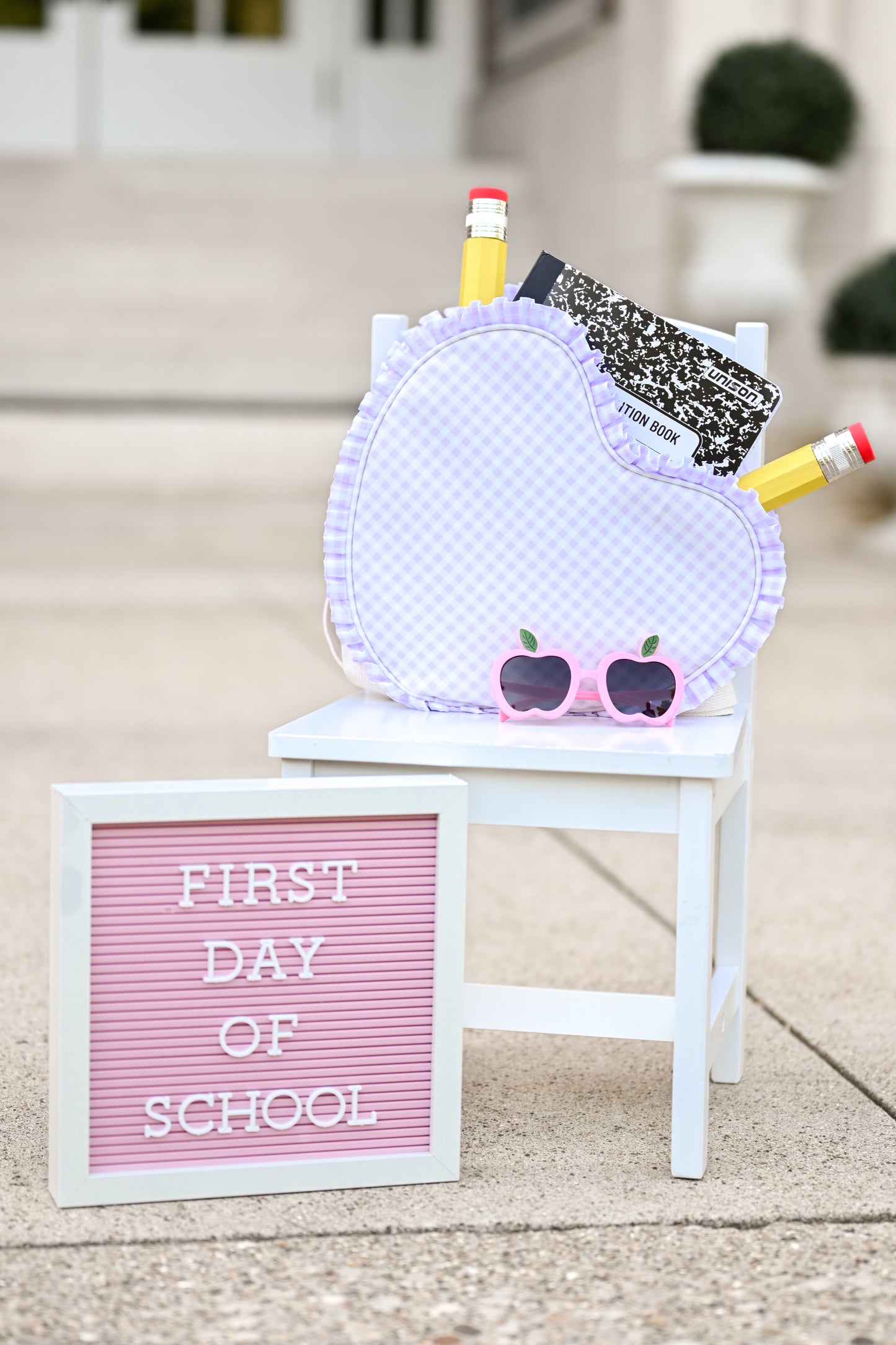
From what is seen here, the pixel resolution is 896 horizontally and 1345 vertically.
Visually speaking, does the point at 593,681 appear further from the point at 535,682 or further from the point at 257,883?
the point at 257,883

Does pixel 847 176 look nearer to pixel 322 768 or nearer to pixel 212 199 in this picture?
pixel 212 199

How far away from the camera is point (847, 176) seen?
8.14 metres

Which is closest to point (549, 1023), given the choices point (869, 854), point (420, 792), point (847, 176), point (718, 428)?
point (420, 792)

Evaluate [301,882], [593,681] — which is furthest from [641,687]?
[301,882]

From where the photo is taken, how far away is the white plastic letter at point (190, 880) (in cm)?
146

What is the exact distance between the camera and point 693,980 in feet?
5.04

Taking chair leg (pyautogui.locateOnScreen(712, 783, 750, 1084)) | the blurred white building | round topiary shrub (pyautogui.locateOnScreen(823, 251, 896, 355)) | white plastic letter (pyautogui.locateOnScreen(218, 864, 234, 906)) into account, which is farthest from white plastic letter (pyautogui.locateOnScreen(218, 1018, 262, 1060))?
the blurred white building

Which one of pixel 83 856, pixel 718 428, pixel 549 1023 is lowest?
pixel 549 1023

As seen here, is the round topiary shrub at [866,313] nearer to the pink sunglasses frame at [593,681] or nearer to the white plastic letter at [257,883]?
the pink sunglasses frame at [593,681]

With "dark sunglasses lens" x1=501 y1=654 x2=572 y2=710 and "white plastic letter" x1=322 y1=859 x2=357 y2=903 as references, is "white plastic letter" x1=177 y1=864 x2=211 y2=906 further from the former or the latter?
"dark sunglasses lens" x1=501 y1=654 x2=572 y2=710

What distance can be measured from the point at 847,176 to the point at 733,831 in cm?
689

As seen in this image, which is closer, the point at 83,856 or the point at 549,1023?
the point at 83,856

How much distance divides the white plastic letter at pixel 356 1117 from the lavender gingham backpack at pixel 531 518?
40cm

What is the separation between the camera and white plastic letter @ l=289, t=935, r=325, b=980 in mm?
1489
